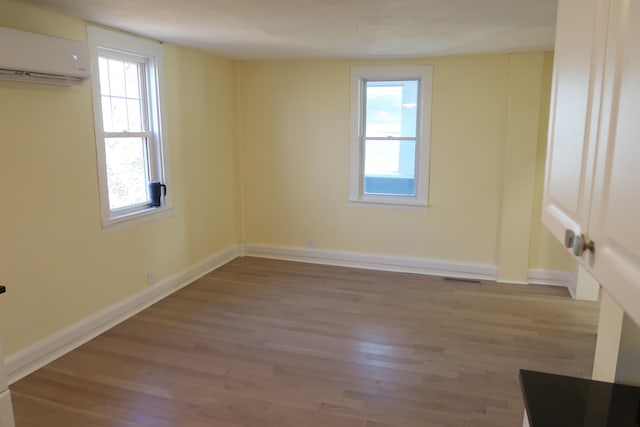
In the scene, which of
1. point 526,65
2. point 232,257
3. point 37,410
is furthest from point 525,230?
point 37,410

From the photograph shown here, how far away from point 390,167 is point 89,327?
133 inches

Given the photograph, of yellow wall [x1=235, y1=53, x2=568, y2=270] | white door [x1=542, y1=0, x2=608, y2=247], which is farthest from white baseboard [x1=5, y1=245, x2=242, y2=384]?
white door [x1=542, y1=0, x2=608, y2=247]

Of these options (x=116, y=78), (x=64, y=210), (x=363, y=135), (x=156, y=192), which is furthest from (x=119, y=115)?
(x=363, y=135)

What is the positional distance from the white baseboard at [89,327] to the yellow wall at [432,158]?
1358mm

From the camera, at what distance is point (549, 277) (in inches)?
185

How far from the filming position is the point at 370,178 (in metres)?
5.21

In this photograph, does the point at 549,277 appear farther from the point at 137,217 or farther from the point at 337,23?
the point at 137,217

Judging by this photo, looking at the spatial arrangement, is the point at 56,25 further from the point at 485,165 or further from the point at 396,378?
the point at 485,165

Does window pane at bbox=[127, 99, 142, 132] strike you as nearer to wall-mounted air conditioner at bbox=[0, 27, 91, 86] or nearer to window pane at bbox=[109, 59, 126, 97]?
window pane at bbox=[109, 59, 126, 97]

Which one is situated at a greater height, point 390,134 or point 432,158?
point 390,134

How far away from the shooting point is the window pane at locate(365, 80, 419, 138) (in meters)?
4.90

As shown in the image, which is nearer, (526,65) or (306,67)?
(526,65)

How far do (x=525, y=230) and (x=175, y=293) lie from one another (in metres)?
3.61

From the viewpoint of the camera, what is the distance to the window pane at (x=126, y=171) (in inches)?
146
